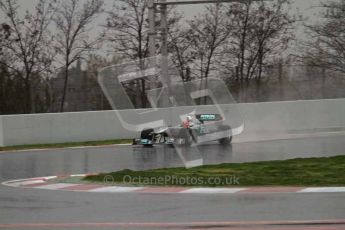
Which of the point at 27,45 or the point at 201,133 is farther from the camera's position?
the point at 27,45

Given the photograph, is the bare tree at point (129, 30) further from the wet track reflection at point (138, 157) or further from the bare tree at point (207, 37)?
the wet track reflection at point (138, 157)

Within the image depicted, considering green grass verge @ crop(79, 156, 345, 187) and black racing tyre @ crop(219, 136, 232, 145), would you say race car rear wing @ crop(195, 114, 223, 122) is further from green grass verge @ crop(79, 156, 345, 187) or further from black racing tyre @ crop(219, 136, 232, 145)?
green grass verge @ crop(79, 156, 345, 187)

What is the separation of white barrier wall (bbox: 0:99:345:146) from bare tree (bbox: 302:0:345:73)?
8.47ft

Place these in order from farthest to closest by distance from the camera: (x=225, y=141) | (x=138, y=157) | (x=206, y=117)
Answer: (x=225, y=141)
(x=206, y=117)
(x=138, y=157)

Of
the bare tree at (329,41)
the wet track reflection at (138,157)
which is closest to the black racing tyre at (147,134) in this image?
the wet track reflection at (138,157)

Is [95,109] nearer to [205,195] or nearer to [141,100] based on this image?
[141,100]

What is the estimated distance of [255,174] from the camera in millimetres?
15188

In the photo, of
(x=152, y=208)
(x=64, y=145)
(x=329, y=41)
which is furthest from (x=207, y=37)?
(x=152, y=208)

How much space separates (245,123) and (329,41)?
27.4ft

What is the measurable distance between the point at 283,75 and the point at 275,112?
A: 13.0ft

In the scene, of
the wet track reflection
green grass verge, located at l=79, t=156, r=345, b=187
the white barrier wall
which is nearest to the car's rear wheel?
the wet track reflection

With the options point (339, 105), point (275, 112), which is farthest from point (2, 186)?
point (339, 105)

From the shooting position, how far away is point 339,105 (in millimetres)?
36906

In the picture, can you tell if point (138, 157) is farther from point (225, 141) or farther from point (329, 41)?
point (329, 41)
